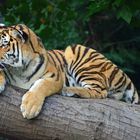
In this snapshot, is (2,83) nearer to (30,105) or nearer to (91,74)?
(30,105)

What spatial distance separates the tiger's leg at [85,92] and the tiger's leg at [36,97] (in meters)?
0.27

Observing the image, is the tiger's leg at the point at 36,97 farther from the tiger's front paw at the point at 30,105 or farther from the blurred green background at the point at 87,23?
the blurred green background at the point at 87,23

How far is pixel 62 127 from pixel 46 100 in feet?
0.76

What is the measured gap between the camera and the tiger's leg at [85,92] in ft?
15.9

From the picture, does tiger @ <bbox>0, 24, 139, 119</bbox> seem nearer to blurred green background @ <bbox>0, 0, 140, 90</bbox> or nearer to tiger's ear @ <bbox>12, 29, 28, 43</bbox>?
tiger's ear @ <bbox>12, 29, 28, 43</bbox>

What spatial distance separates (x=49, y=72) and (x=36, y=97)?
469 millimetres

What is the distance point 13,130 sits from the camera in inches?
173

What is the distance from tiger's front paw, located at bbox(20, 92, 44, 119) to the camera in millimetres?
4289

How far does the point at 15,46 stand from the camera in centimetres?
454

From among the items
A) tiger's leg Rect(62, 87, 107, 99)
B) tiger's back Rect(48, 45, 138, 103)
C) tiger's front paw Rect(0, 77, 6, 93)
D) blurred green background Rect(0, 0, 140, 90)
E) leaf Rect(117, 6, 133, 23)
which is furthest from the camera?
blurred green background Rect(0, 0, 140, 90)

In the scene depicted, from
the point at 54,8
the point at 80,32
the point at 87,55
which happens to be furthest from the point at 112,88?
the point at 80,32

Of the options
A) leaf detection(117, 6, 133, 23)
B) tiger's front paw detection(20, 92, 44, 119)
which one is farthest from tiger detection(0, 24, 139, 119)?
leaf detection(117, 6, 133, 23)

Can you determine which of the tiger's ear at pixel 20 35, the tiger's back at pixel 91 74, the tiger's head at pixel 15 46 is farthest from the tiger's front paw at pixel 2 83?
the tiger's back at pixel 91 74

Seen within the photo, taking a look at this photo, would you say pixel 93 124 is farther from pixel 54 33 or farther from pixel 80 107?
pixel 54 33
